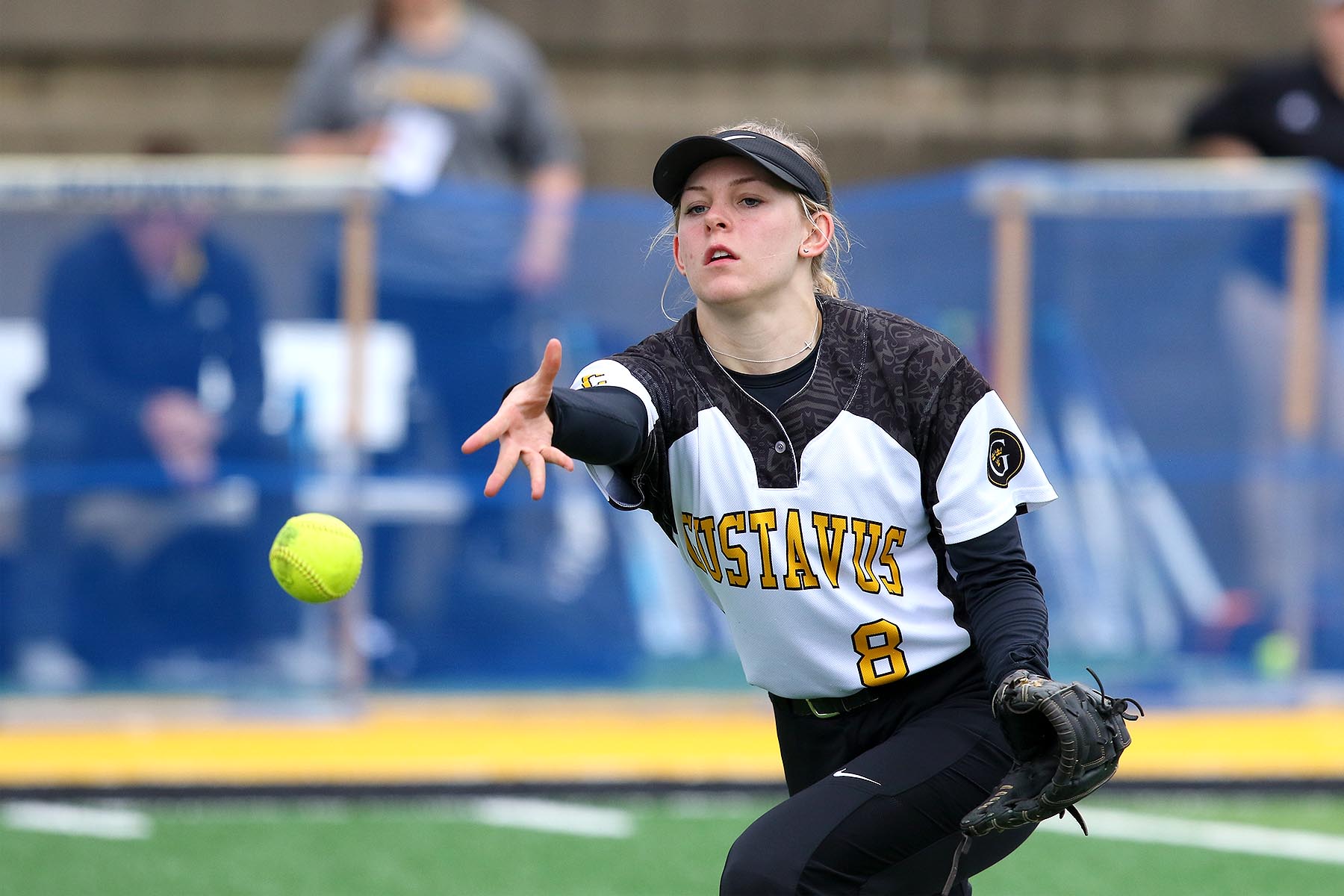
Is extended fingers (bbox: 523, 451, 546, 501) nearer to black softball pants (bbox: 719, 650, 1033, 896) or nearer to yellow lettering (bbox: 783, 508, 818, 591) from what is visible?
yellow lettering (bbox: 783, 508, 818, 591)

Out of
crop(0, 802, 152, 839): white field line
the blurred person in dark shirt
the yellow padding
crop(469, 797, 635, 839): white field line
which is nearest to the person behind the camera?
crop(0, 802, 152, 839): white field line

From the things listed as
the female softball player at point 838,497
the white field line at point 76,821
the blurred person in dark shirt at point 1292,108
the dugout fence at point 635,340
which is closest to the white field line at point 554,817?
the dugout fence at point 635,340

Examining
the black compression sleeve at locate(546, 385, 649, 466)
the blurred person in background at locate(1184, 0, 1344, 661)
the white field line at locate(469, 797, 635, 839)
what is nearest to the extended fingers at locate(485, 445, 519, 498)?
the black compression sleeve at locate(546, 385, 649, 466)

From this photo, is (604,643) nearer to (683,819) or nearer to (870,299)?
(683,819)

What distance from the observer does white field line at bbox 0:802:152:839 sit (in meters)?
6.39

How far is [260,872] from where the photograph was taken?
5.93 m

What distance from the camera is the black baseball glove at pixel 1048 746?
3.42m

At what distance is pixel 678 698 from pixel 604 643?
40cm

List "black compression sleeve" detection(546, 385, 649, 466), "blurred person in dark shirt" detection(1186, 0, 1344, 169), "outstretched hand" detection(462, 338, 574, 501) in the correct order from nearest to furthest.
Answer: "outstretched hand" detection(462, 338, 574, 501), "black compression sleeve" detection(546, 385, 649, 466), "blurred person in dark shirt" detection(1186, 0, 1344, 169)

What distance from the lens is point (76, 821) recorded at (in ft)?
21.5

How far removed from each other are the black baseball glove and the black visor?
45.1 inches

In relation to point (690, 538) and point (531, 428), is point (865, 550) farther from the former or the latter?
point (531, 428)

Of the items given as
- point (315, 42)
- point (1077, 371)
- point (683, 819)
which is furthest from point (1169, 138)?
point (683, 819)

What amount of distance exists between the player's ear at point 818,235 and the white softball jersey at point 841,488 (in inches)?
8.8
